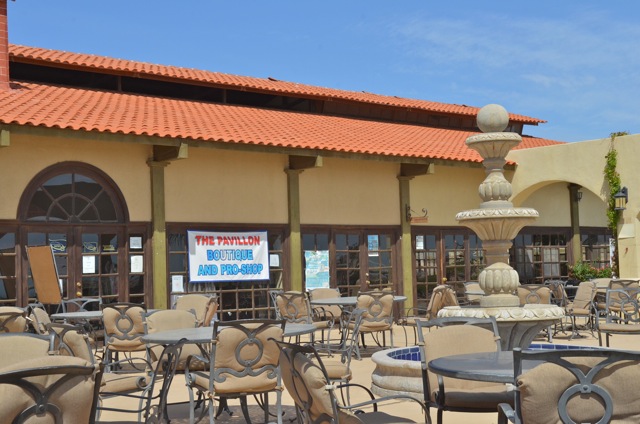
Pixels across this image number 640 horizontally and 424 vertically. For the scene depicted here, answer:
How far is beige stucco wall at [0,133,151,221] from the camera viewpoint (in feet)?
36.5

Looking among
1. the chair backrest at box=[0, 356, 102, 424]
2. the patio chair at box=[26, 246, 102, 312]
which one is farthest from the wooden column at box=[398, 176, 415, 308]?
the chair backrest at box=[0, 356, 102, 424]

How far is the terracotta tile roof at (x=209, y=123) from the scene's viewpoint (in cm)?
1150

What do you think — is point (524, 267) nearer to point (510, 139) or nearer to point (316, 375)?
point (510, 139)

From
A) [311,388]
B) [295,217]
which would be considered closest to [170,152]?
[295,217]

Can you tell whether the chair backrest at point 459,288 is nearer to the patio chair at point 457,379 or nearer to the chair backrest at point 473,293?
the chair backrest at point 473,293

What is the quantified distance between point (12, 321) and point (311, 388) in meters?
4.26

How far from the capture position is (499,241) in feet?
23.2

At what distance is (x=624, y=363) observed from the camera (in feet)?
10.8

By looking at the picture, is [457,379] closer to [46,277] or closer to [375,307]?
[375,307]

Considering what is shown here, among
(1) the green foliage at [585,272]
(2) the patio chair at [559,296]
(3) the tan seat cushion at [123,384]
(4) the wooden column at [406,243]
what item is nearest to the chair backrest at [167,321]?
(3) the tan seat cushion at [123,384]

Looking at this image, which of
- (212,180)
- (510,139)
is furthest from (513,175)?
(510,139)

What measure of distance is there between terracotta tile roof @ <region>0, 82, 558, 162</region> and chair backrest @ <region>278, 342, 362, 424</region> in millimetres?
7659

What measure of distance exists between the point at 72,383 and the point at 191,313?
4.31 m

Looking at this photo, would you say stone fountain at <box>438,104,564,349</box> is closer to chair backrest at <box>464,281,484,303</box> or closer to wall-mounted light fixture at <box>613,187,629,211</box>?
chair backrest at <box>464,281,484,303</box>
